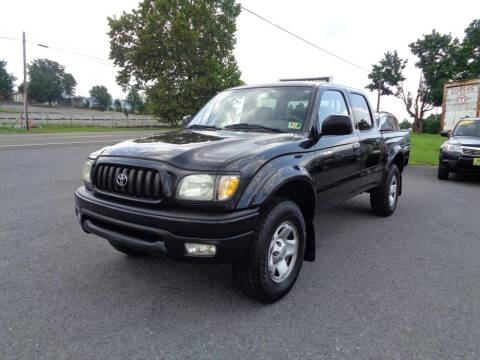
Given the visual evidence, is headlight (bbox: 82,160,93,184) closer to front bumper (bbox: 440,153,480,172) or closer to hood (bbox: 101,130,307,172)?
hood (bbox: 101,130,307,172)

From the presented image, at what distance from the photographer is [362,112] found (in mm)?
4504

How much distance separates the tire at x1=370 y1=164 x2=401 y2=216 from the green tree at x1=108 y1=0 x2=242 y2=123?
95.2 feet

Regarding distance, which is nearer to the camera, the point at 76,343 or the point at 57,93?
the point at 76,343

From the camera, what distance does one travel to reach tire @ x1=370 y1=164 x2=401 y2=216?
5086 mm

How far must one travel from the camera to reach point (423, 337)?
7.54 feet

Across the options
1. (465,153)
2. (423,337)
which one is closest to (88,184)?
(423,337)

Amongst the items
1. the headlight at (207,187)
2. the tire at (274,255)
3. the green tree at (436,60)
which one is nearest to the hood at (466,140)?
the tire at (274,255)

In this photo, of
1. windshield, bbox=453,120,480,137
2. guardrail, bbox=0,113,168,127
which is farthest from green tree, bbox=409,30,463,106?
windshield, bbox=453,120,480,137

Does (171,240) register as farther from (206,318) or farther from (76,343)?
(76,343)

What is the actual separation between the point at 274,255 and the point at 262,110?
152 centimetres

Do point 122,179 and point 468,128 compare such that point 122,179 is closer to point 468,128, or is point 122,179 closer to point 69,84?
point 468,128

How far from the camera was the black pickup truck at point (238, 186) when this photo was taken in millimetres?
→ 2277

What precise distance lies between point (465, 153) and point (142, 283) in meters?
7.97

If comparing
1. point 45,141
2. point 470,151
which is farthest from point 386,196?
point 45,141
